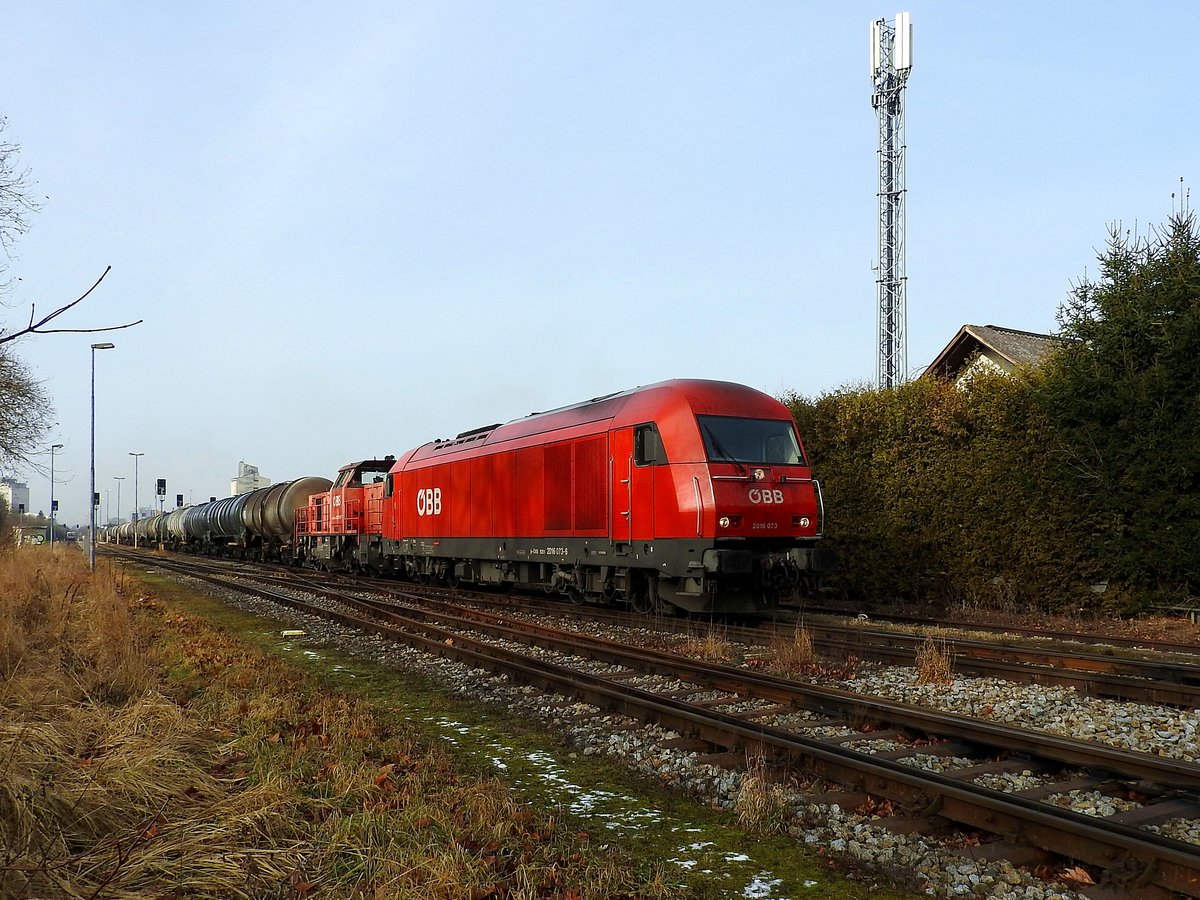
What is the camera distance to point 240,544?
143ft

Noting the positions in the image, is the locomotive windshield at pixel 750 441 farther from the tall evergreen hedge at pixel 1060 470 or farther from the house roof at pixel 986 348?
the house roof at pixel 986 348

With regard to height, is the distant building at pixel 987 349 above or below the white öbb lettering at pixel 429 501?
above

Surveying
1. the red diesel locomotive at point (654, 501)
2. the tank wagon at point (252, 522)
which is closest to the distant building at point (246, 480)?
the tank wagon at point (252, 522)

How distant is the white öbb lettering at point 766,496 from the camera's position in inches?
514

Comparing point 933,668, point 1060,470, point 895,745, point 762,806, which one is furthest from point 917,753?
point 1060,470

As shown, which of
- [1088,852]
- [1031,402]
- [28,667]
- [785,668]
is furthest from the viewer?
[1031,402]

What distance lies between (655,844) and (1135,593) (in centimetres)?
1204

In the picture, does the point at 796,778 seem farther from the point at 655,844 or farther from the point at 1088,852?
the point at 1088,852

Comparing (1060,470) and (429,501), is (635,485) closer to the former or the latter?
(1060,470)

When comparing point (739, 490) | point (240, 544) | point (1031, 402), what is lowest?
point (240, 544)

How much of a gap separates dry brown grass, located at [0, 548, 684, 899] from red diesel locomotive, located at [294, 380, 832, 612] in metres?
6.26

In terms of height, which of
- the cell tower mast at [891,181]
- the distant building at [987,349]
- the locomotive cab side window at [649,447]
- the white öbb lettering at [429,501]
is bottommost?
the white öbb lettering at [429,501]

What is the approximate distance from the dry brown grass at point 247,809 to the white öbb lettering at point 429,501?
13.7 metres

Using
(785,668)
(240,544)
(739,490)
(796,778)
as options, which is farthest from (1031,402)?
(240,544)
